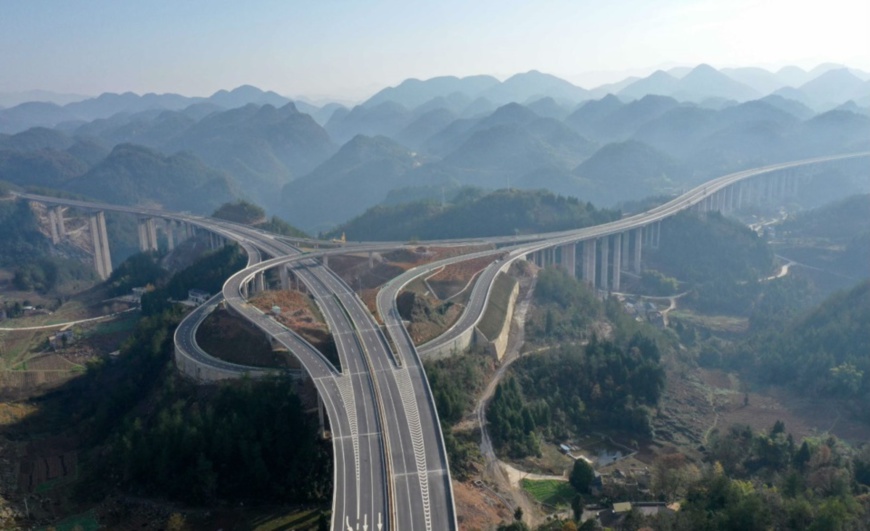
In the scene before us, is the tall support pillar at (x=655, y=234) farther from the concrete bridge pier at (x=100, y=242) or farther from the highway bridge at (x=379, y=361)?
the concrete bridge pier at (x=100, y=242)

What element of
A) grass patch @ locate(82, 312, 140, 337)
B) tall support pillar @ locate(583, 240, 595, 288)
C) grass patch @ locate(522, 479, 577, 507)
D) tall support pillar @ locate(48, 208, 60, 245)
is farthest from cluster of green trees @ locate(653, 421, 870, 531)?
tall support pillar @ locate(48, 208, 60, 245)

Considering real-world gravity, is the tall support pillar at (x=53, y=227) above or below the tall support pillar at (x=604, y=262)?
above

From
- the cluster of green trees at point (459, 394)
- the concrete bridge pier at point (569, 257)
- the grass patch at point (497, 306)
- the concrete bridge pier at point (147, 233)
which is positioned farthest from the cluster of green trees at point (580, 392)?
the concrete bridge pier at point (147, 233)

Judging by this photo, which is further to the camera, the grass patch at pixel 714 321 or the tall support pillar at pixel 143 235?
the tall support pillar at pixel 143 235

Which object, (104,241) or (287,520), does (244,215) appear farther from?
(287,520)

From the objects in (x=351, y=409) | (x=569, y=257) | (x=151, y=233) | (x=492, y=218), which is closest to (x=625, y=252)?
(x=569, y=257)

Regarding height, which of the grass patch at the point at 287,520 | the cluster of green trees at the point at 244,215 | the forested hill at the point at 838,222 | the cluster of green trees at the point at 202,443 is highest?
the cluster of green trees at the point at 244,215
